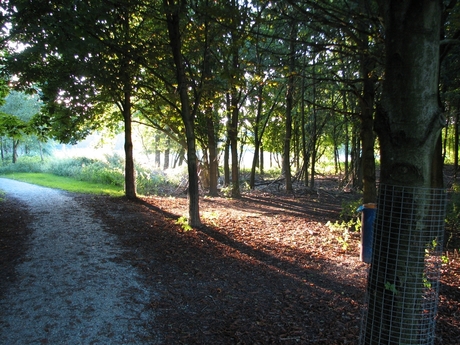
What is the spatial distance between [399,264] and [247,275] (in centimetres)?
322

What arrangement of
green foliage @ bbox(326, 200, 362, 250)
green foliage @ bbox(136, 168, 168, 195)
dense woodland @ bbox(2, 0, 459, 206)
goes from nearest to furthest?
dense woodland @ bbox(2, 0, 459, 206) < green foliage @ bbox(326, 200, 362, 250) < green foliage @ bbox(136, 168, 168, 195)

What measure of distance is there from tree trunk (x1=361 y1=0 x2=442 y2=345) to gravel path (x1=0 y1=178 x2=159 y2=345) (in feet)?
7.75

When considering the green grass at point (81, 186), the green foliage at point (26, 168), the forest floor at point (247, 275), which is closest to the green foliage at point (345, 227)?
the forest floor at point (247, 275)

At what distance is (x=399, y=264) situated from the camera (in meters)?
2.18

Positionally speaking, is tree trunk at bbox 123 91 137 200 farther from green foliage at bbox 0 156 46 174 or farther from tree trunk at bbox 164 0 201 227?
green foliage at bbox 0 156 46 174

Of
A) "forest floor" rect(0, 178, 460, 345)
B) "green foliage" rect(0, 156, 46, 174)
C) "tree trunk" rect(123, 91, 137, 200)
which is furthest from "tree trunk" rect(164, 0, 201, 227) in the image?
"green foliage" rect(0, 156, 46, 174)

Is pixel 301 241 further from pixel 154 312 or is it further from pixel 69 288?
pixel 69 288

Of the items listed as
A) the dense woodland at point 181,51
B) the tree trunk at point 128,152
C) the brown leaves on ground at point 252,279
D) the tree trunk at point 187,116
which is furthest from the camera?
the tree trunk at point 128,152

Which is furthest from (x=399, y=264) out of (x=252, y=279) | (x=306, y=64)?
(x=306, y=64)

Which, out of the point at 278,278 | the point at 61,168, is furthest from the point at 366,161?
the point at 61,168

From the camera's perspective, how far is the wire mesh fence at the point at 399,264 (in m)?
2.15

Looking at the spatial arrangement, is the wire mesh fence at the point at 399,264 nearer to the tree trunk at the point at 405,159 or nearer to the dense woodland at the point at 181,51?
the tree trunk at the point at 405,159

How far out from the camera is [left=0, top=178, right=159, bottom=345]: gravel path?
333 centimetres

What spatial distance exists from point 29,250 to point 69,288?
202cm
